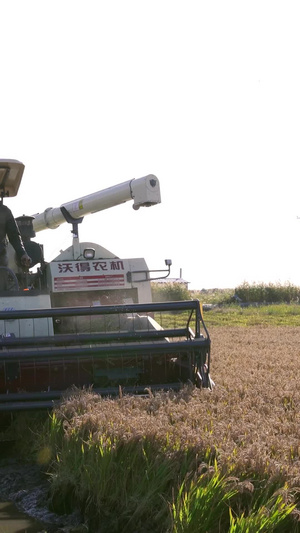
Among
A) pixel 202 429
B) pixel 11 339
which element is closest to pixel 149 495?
pixel 202 429

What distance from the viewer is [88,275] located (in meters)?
10.8

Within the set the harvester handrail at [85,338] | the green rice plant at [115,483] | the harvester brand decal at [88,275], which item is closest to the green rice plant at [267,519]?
the green rice plant at [115,483]

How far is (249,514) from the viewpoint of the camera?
380 centimetres

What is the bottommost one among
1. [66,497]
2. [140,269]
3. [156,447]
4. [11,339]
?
[66,497]

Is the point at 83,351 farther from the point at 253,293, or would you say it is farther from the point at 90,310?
the point at 253,293

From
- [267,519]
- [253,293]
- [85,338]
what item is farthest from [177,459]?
[253,293]

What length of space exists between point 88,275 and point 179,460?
6.38m

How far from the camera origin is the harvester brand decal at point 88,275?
418 inches

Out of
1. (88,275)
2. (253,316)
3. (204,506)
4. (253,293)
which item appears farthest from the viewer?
(253,293)

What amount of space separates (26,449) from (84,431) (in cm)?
148

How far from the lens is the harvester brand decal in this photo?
34.8 ft

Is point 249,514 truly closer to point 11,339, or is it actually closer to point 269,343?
point 11,339

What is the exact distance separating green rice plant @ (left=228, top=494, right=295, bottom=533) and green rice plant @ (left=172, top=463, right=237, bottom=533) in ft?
0.40

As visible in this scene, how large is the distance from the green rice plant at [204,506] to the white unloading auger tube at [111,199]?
297 inches
